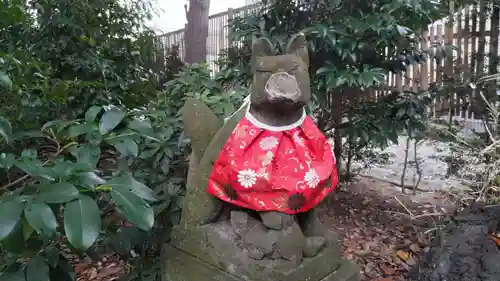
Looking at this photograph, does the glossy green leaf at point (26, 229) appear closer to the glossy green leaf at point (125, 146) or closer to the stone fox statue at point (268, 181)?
the glossy green leaf at point (125, 146)

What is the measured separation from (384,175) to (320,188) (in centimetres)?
327

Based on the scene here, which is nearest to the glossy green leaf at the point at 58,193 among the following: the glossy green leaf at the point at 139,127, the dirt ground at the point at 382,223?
the glossy green leaf at the point at 139,127

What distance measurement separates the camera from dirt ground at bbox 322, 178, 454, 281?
2824mm

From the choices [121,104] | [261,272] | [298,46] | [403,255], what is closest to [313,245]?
[261,272]

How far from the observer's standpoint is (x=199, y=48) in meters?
6.30

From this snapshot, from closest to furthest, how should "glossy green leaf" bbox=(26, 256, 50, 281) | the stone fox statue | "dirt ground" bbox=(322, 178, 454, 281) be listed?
"glossy green leaf" bbox=(26, 256, 50, 281), the stone fox statue, "dirt ground" bbox=(322, 178, 454, 281)

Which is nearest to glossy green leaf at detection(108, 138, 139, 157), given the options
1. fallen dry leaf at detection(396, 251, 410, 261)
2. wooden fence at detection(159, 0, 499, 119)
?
fallen dry leaf at detection(396, 251, 410, 261)

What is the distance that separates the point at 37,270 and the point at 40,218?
14.9 inches

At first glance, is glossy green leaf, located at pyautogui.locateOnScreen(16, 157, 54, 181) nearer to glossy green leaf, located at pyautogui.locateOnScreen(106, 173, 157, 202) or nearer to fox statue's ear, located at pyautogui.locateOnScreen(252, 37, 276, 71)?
glossy green leaf, located at pyautogui.locateOnScreen(106, 173, 157, 202)

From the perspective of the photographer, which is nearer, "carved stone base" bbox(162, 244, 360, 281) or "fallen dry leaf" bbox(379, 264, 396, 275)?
"carved stone base" bbox(162, 244, 360, 281)

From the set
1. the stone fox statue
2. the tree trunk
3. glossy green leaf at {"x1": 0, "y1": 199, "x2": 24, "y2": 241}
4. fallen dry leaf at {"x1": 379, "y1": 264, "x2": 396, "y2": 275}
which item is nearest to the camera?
glossy green leaf at {"x1": 0, "y1": 199, "x2": 24, "y2": 241}

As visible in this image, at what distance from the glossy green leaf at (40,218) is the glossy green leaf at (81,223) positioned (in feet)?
0.08

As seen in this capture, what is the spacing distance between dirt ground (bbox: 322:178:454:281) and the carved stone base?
48.7 inches

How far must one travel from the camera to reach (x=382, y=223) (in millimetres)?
3361
